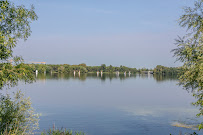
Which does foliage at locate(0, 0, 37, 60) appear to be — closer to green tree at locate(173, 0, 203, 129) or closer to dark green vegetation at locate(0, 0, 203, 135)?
dark green vegetation at locate(0, 0, 203, 135)

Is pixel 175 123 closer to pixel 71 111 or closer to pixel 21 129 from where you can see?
pixel 71 111

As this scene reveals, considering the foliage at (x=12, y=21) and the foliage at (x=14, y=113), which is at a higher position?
the foliage at (x=12, y=21)

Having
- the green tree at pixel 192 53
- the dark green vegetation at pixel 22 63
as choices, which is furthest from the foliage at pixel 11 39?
the green tree at pixel 192 53

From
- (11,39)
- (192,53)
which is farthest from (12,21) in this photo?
(192,53)

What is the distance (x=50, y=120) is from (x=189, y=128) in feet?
67.1

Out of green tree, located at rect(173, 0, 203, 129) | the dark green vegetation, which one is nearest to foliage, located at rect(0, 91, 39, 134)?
the dark green vegetation

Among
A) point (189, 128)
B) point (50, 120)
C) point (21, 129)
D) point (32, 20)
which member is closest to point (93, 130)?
point (50, 120)

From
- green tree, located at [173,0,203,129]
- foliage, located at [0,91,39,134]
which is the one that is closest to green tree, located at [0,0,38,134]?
foliage, located at [0,91,39,134]

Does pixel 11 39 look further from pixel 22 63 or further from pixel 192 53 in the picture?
pixel 192 53

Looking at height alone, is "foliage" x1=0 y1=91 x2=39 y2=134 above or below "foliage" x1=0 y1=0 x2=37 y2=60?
below

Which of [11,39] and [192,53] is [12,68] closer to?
[11,39]

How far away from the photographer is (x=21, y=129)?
1647 centimetres

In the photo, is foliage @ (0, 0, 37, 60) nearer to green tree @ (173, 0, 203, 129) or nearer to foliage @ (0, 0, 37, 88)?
foliage @ (0, 0, 37, 88)

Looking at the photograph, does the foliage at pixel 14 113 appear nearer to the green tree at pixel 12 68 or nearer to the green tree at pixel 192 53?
the green tree at pixel 12 68
